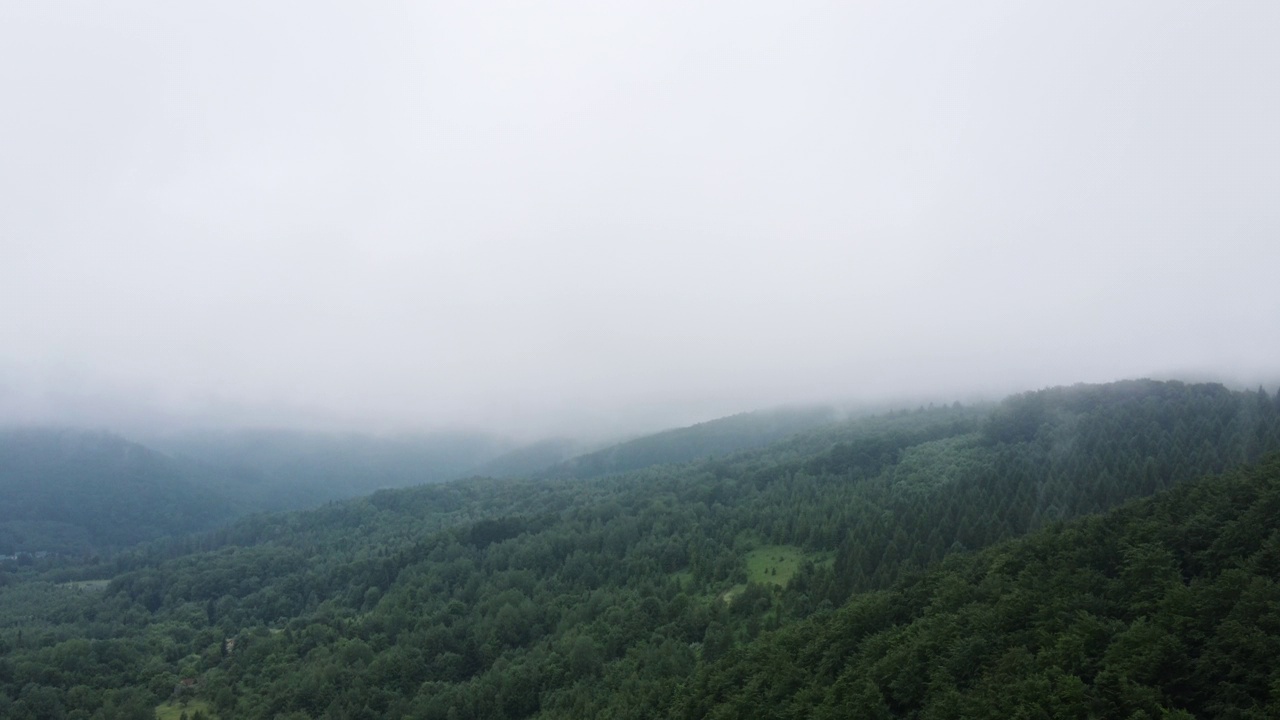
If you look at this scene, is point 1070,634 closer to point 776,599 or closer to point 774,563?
point 776,599

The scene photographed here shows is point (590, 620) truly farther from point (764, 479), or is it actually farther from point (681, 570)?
point (764, 479)

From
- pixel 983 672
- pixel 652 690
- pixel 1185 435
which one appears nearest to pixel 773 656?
pixel 652 690

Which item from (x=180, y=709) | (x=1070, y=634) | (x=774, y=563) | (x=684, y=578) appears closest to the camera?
(x=1070, y=634)

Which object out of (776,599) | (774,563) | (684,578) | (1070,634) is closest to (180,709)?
(684,578)

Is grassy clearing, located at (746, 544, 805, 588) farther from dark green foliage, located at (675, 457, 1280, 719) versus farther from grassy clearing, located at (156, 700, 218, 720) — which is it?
grassy clearing, located at (156, 700, 218, 720)

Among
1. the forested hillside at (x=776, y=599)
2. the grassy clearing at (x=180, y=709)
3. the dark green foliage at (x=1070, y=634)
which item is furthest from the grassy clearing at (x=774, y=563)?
Result: the grassy clearing at (x=180, y=709)

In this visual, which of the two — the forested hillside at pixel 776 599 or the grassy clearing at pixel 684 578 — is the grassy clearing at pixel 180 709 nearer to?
the forested hillside at pixel 776 599

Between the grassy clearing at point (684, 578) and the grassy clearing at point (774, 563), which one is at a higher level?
the grassy clearing at point (774, 563)
